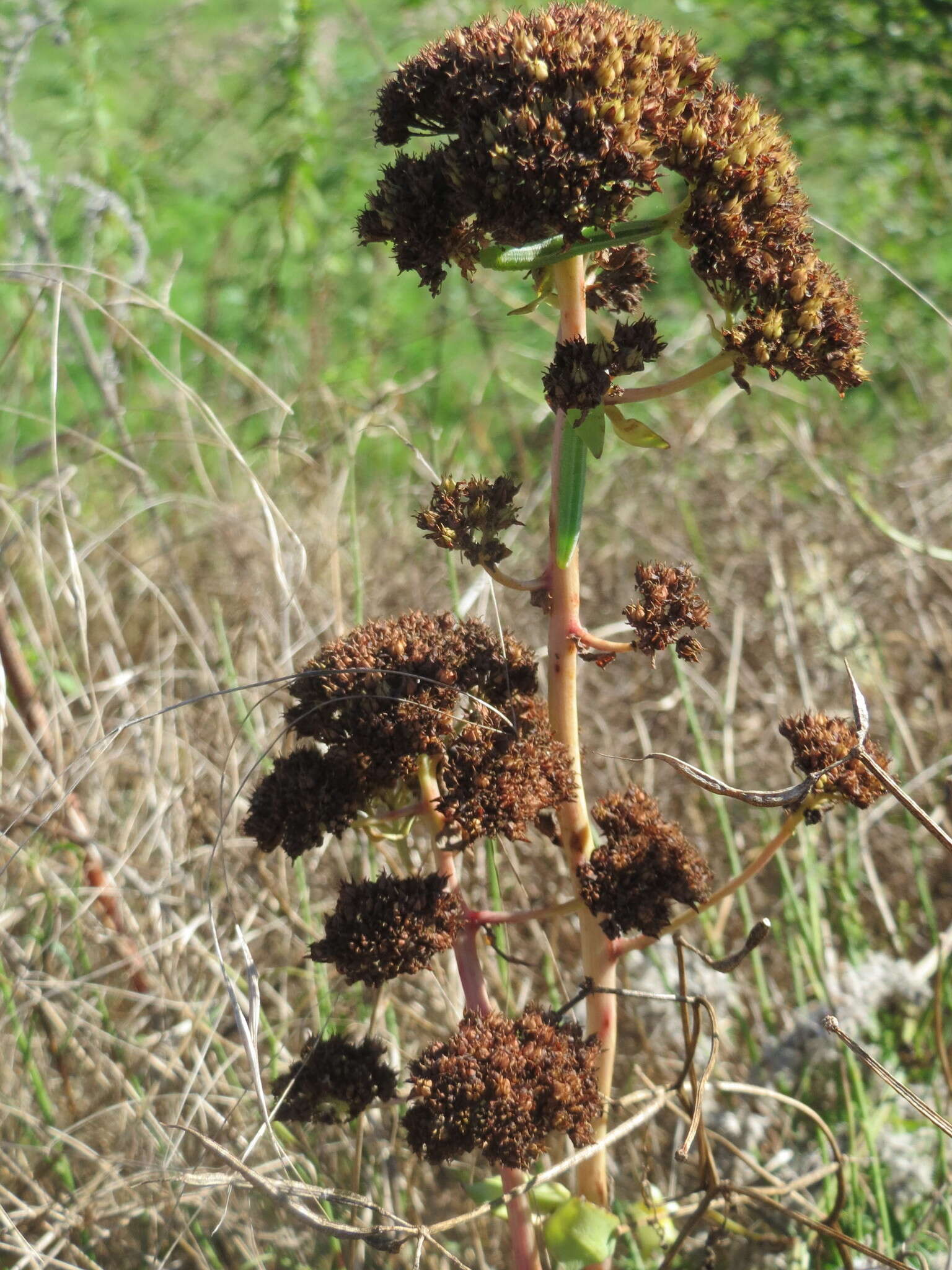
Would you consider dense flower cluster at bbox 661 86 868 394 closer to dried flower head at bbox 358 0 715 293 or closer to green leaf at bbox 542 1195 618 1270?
dried flower head at bbox 358 0 715 293

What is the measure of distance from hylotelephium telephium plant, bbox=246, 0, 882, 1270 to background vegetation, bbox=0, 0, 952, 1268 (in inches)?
13.5

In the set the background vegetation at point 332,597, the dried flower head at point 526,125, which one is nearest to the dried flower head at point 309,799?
the background vegetation at point 332,597

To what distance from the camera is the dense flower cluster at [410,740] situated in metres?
1.58

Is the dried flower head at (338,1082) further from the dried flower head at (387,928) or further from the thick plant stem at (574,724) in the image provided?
the thick plant stem at (574,724)

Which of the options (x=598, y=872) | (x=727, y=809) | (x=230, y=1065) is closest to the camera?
(x=598, y=872)

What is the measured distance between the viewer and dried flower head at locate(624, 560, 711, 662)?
5.01 ft

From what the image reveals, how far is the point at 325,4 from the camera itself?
7.27 metres

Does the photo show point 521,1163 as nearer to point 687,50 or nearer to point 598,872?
point 598,872

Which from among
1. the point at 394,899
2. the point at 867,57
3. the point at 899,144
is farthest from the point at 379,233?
the point at 899,144

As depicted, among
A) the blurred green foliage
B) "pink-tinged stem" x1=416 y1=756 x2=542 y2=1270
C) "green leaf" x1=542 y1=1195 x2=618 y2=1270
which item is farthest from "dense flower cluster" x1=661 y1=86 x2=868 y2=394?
the blurred green foliage

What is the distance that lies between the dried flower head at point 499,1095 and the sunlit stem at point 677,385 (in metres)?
0.86

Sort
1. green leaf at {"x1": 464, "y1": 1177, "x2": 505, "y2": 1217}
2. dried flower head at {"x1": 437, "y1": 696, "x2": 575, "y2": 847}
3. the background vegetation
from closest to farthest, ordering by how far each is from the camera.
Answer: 1. dried flower head at {"x1": 437, "y1": 696, "x2": 575, "y2": 847}
2. green leaf at {"x1": 464, "y1": 1177, "x2": 505, "y2": 1217}
3. the background vegetation

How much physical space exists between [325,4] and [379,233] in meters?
6.70

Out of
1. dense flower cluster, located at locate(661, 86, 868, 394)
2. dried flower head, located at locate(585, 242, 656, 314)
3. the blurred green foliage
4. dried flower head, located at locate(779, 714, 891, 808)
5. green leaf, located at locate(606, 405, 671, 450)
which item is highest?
the blurred green foliage
